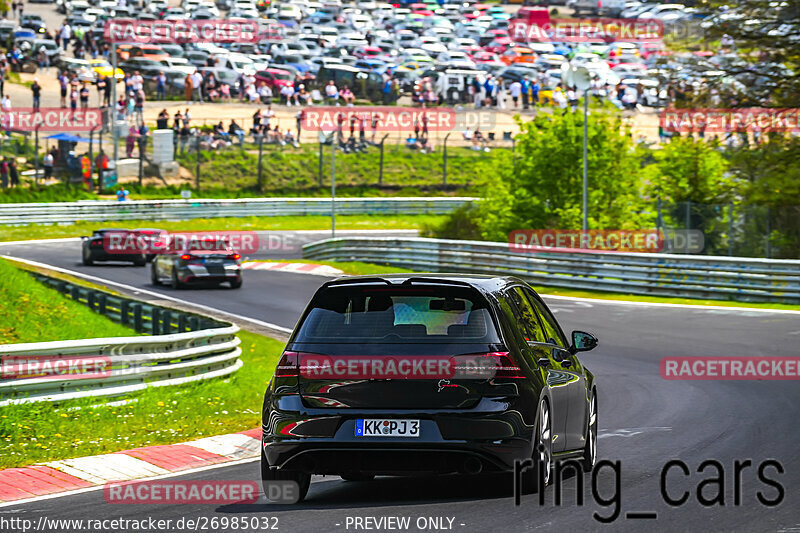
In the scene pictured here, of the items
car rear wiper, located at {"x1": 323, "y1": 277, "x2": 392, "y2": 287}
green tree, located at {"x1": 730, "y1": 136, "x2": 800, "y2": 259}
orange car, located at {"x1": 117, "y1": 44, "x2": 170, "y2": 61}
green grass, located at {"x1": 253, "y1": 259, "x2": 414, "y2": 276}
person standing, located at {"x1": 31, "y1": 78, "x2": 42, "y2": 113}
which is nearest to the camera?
car rear wiper, located at {"x1": 323, "y1": 277, "x2": 392, "y2": 287}

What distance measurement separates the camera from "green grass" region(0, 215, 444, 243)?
5150cm

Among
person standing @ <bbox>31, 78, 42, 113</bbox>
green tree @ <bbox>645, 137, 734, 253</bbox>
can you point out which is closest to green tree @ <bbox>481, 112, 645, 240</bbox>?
green tree @ <bbox>645, 137, 734, 253</bbox>

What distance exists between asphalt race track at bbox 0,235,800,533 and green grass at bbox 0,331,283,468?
174 cm

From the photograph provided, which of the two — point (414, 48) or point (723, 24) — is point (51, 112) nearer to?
→ point (414, 48)

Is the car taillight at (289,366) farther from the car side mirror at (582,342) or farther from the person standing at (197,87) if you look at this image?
the person standing at (197,87)

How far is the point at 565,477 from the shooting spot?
960cm

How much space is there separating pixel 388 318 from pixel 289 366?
2.28ft

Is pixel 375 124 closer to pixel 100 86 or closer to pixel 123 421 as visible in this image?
pixel 100 86

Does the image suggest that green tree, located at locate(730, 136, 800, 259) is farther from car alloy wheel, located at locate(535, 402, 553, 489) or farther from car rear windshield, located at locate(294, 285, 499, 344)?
car rear windshield, located at locate(294, 285, 499, 344)

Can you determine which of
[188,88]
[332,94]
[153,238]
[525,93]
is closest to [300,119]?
[332,94]

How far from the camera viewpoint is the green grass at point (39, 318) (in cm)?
2044

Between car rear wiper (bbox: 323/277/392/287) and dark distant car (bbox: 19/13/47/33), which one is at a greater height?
dark distant car (bbox: 19/13/47/33)

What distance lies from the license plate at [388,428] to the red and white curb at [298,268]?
1138 inches

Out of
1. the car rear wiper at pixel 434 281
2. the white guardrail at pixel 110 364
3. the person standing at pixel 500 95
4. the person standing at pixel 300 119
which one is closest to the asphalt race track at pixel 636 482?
the car rear wiper at pixel 434 281
